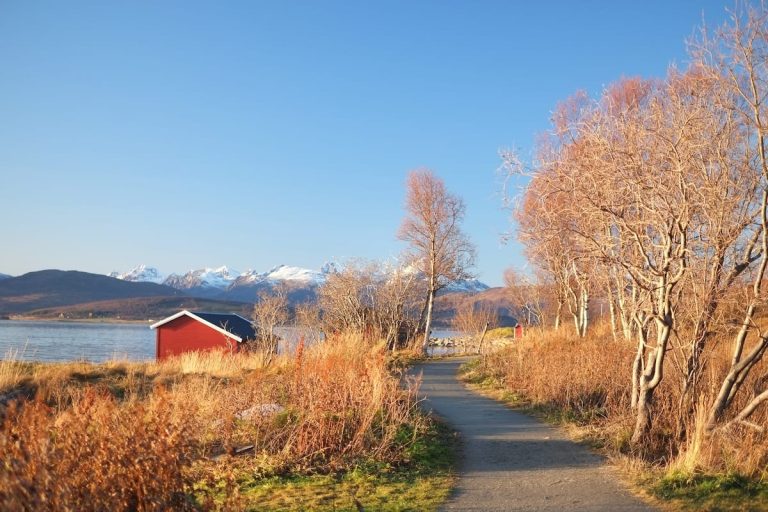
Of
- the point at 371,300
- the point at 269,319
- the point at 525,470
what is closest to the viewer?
the point at 525,470

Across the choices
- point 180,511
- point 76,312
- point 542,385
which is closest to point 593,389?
point 542,385

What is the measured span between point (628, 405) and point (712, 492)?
439cm

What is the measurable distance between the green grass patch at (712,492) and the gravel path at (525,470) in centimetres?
45

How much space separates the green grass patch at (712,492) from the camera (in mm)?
7027

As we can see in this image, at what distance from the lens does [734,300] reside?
360 inches

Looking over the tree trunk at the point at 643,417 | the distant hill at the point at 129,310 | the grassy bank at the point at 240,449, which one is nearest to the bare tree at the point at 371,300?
the grassy bank at the point at 240,449

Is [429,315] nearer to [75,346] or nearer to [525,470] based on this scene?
[75,346]

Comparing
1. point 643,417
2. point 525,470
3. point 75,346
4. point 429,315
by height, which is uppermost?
point 429,315

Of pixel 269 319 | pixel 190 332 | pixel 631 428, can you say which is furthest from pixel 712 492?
pixel 190 332

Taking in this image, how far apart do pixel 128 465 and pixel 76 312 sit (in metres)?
187

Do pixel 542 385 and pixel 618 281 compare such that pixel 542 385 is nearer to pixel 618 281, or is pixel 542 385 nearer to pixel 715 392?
pixel 618 281

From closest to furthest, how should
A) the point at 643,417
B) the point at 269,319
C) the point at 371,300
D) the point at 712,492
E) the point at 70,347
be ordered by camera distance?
the point at 712,492 → the point at 643,417 → the point at 269,319 → the point at 371,300 → the point at 70,347

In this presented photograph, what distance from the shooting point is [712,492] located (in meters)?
7.44

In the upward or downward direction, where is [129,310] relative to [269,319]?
downward
